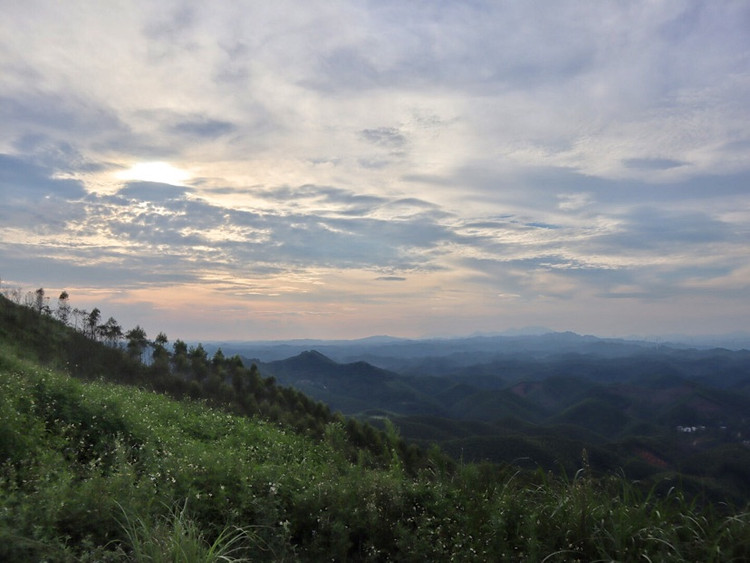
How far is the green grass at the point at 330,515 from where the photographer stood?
370 centimetres

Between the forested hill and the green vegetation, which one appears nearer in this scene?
the green vegetation

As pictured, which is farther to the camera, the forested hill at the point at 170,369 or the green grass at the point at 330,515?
the forested hill at the point at 170,369

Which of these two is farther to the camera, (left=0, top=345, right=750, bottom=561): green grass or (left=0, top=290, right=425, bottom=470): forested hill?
(left=0, top=290, right=425, bottom=470): forested hill

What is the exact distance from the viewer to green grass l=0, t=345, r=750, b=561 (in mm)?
3697

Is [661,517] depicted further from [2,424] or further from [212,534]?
[2,424]

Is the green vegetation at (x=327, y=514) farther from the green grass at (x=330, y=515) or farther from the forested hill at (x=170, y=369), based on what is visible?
the forested hill at (x=170, y=369)

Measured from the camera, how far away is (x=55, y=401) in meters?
8.15

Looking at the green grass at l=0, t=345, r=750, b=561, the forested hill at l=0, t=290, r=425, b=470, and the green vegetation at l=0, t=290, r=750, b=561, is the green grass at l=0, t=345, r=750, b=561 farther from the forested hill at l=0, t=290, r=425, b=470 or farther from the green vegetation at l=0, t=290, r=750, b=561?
the forested hill at l=0, t=290, r=425, b=470

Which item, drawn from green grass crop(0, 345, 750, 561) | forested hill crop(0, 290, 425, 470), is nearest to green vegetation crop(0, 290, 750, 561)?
green grass crop(0, 345, 750, 561)

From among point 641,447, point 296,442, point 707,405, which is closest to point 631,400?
point 707,405

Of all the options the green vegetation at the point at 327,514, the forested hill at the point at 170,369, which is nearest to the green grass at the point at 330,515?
the green vegetation at the point at 327,514

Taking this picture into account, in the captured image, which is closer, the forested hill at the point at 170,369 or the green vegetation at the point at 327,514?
the green vegetation at the point at 327,514

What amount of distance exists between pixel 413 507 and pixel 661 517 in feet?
7.90

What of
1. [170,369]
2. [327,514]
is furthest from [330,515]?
[170,369]
